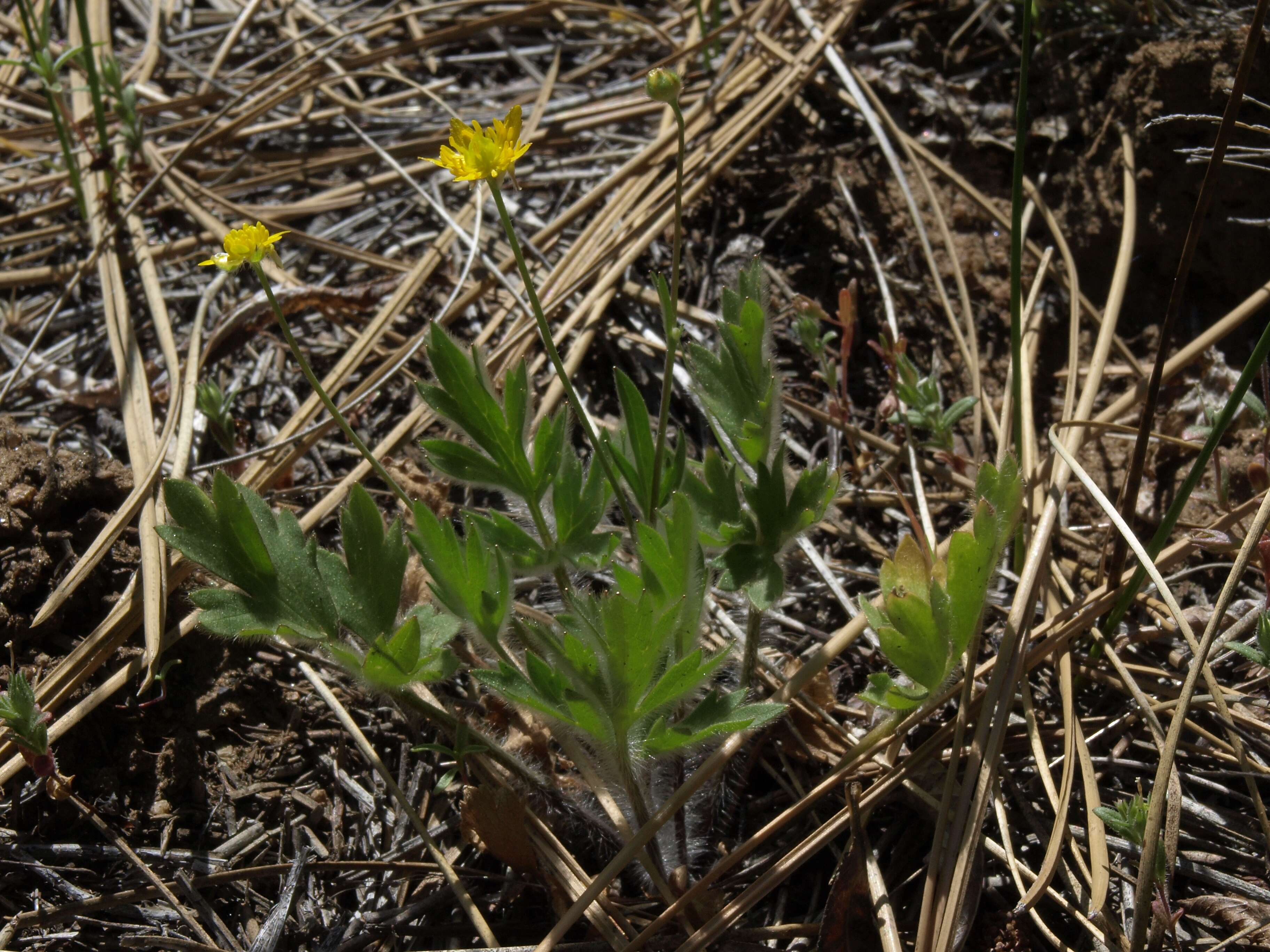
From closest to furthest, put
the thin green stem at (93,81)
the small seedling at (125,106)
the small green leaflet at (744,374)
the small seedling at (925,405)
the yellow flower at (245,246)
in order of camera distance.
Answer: the yellow flower at (245,246)
the small green leaflet at (744,374)
the small seedling at (925,405)
the thin green stem at (93,81)
the small seedling at (125,106)

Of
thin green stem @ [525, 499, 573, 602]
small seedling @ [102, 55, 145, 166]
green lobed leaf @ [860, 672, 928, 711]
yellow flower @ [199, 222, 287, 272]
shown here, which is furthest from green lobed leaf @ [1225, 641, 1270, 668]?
small seedling @ [102, 55, 145, 166]

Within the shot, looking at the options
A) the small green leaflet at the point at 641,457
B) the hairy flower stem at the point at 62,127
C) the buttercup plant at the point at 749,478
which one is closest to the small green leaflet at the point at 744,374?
the buttercup plant at the point at 749,478

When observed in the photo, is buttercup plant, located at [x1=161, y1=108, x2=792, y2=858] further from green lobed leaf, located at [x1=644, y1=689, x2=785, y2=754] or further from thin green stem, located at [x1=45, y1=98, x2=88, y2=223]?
thin green stem, located at [x1=45, y1=98, x2=88, y2=223]

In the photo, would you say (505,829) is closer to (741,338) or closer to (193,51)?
(741,338)

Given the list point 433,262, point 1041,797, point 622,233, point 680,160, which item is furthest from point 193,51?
point 1041,797

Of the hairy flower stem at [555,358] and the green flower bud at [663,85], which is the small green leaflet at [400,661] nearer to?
the hairy flower stem at [555,358]

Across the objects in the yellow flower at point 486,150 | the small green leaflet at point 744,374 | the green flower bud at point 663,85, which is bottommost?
the small green leaflet at point 744,374

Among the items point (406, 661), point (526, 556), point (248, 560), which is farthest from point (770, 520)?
point (248, 560)

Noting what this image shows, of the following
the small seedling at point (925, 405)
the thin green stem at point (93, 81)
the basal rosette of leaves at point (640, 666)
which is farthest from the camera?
the thin green stem at point (93, 81)
